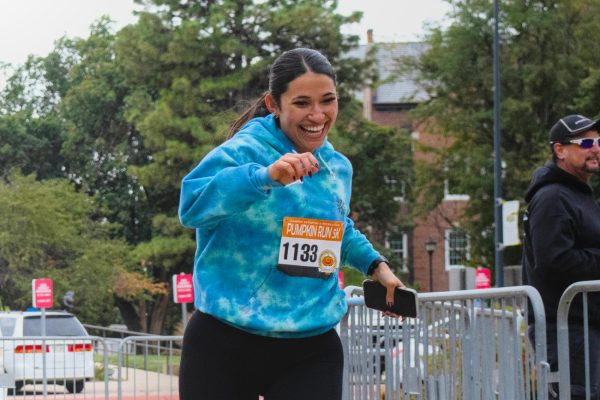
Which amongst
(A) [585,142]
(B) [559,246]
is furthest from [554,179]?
(B) [559,246]

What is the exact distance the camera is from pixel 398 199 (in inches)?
2031

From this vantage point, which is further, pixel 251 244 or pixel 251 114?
pixel 251 114

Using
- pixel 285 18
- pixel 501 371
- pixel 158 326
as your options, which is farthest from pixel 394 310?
pixel 158 326

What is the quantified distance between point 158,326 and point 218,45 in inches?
590

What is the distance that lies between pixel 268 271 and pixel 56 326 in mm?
20672

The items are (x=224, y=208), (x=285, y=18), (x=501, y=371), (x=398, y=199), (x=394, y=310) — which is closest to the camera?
(x=224, y=208)

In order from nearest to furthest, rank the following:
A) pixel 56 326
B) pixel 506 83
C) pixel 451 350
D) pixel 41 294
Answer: pixel 451 350 < pixel 56 326 < pixel 41 294 < pixel 506 83

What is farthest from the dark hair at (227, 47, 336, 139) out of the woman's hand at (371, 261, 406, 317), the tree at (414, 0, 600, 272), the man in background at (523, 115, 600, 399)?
the tree at (414, 0, 600, 272)

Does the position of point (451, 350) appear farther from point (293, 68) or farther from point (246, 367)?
point (293, 68)

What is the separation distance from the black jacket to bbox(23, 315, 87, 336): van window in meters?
18.6

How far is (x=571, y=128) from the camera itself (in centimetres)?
621

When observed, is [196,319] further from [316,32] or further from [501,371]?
[316,32]

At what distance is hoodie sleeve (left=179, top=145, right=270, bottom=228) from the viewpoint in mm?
3900

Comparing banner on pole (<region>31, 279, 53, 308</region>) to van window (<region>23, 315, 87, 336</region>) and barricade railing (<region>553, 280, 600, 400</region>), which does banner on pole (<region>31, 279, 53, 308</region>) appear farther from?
barricade railing (<region>553, 280, 600, 400</region>)
